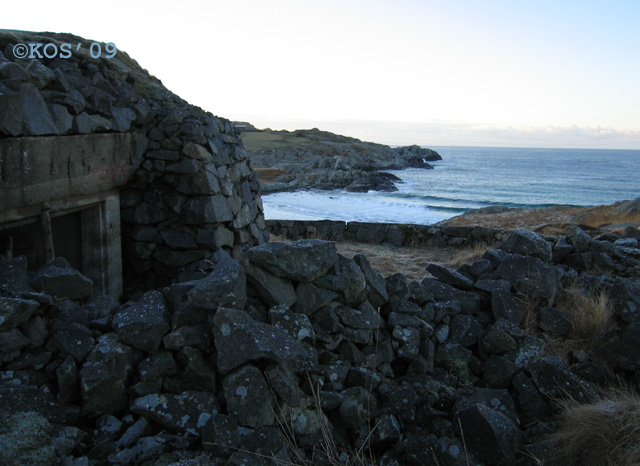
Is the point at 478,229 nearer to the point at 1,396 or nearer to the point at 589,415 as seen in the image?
the point at 589,415

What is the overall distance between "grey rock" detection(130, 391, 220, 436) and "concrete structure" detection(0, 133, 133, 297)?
3.21 meters

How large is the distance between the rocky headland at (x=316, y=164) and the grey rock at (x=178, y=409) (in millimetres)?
26009

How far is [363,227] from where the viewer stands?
1251 centimetres

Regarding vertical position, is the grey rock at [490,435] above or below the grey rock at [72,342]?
below

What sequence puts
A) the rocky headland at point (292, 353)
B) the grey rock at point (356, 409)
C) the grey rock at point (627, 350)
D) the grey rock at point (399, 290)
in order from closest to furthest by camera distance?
1. the rocky headland at point (292, 353)
2. the grey rock at point (356, 409)
3. the grey rock at point (627, 350)
4. the grey rock at point (399, 290)

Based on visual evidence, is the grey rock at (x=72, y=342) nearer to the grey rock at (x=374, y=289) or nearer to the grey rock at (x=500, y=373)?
the grey rock at (x=374, y=289)

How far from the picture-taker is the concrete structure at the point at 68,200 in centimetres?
492

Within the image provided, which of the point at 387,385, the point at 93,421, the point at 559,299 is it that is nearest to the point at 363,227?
the point at 559,299

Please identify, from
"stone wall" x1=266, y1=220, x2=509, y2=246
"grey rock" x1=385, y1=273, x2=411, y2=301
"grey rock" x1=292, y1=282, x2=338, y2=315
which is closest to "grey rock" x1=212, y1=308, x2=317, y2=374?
"grey rock" x1=292, y1=282, x2=338, y2=315

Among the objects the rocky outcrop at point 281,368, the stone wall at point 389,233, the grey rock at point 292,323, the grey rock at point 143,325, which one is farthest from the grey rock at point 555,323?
the stone wall at point 389,233

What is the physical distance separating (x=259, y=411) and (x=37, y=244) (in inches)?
169

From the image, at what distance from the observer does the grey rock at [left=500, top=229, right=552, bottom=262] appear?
551 cm

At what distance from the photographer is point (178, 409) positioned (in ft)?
9.40

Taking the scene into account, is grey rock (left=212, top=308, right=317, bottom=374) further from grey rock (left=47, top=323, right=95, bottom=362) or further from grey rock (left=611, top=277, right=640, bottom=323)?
grey rock (left=611, top=277, right=640, bottom=323)
